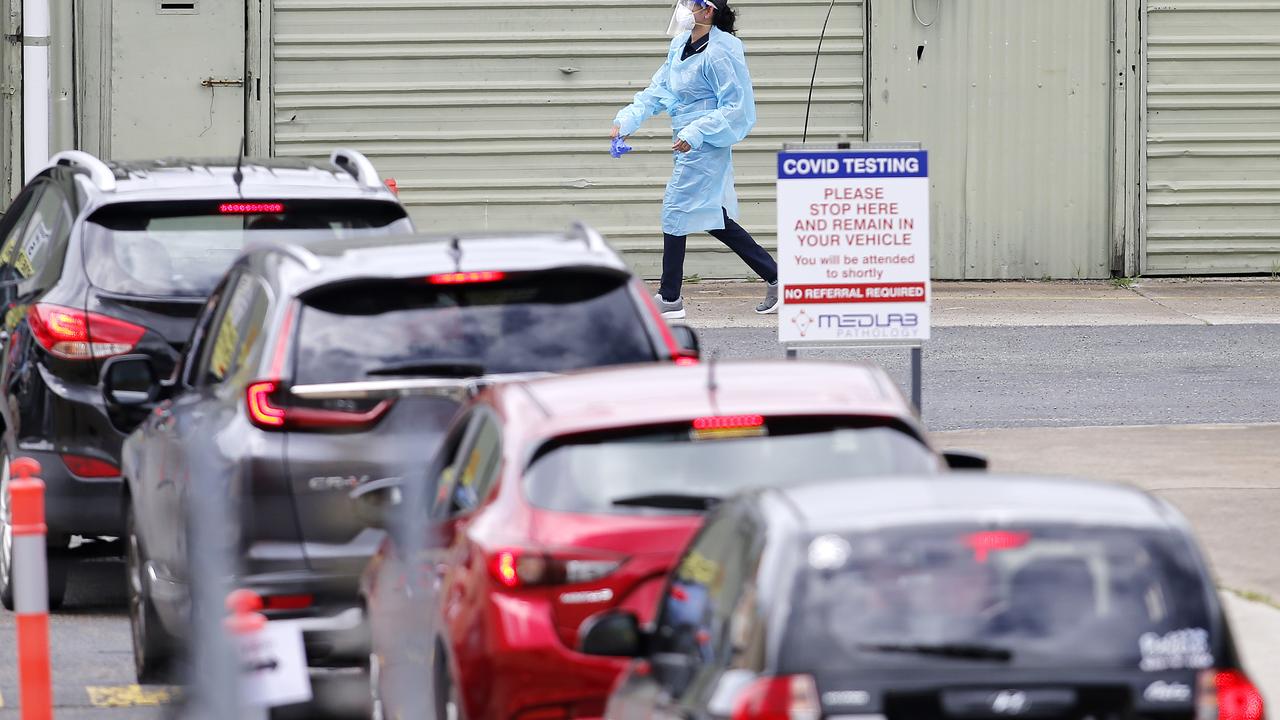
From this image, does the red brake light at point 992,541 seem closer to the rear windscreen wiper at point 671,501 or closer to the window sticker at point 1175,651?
the window sticker at point 1175,651

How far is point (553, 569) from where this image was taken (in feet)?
18.4

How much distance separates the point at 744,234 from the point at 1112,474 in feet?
17.7

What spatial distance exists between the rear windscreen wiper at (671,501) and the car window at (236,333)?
200 cm

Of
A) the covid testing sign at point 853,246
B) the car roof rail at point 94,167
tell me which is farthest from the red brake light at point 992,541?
the covid testing sign at point 853,246

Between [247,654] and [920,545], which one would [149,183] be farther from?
[920,545]

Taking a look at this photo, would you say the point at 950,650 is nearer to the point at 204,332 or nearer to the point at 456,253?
the point at 456,253

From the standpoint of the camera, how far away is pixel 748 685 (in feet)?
14.5

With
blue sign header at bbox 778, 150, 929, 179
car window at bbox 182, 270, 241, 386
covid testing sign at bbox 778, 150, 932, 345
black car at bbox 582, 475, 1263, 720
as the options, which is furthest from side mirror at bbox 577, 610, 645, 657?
blue sign header at bbox 778, 150, 929, 179

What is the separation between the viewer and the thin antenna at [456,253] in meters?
7.29

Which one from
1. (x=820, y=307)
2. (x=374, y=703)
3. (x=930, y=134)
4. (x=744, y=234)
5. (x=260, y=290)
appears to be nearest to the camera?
(x=374, y=703)

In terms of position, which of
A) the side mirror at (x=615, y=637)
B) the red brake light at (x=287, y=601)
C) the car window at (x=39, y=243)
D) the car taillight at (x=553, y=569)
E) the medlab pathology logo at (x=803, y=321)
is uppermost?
the car window at (x=39, y=243)

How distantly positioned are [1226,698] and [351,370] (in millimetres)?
3368

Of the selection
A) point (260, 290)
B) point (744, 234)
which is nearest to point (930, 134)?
point (744, 234)

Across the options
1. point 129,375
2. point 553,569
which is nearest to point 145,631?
point 129,375
